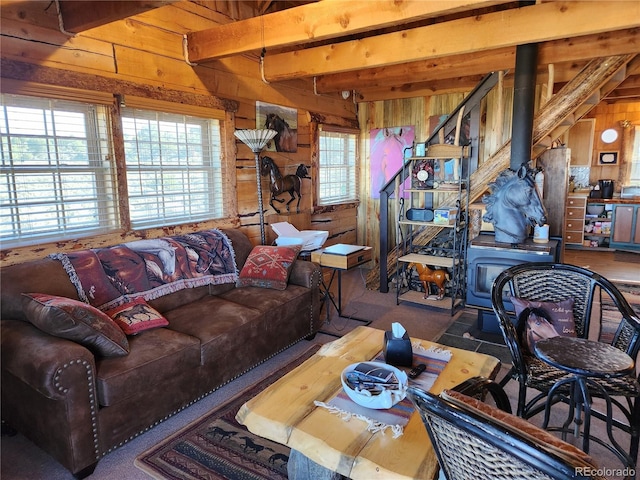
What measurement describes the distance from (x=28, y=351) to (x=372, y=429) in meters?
1.68

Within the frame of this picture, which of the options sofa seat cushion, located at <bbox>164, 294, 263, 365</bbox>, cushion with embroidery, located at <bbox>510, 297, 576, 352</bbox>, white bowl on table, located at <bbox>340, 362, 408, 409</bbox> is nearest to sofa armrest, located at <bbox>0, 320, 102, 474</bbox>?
sofa seat cushion, located at <bbox>164, 294, 263, 365</bbox>

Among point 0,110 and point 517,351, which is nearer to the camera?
point 517,351

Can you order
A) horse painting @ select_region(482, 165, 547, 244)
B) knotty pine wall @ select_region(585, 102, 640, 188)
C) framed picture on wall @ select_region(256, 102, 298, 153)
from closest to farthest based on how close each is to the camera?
horse painting @ select_region(482, 165, 547, 244) → framed picture on wall @ select_region(256, 102, 298, 153) → knotty pine wall @ select_region(585, 102, 640, 188)

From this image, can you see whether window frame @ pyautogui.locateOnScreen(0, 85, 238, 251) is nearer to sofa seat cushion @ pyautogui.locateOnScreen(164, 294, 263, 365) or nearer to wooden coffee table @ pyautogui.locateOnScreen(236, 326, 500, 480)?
sofa seat cushion @ pyautogui.locateOnScreen(164, 294, 263, 365)

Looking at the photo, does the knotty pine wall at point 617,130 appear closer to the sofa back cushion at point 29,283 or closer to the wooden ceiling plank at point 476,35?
the wooden ceiling plank at point 476,35

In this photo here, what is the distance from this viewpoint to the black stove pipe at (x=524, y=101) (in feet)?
12.0

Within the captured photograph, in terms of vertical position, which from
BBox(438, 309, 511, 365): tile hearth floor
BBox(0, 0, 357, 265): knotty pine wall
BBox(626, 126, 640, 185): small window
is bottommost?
BBox(438, 309, 511, 365): tile hearth floor

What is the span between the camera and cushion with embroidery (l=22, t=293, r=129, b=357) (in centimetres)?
210

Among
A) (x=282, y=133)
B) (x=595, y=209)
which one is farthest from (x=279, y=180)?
(x=595, y=209)

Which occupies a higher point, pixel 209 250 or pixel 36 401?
pixel 209 250

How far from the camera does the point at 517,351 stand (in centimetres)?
207

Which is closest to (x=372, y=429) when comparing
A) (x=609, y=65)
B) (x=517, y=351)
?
(x=517, y=351)

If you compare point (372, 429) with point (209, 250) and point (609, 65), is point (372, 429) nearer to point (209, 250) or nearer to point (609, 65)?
point (209, 250)

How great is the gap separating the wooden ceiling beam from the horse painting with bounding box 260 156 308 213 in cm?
208
